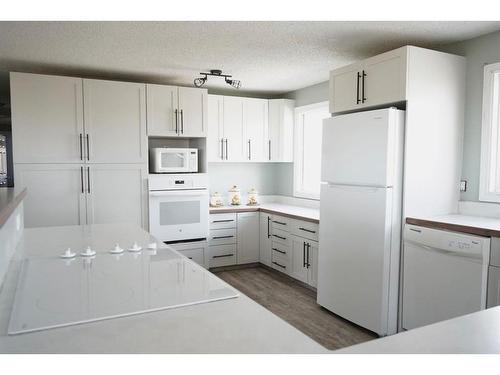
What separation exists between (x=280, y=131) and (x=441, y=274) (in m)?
3.01

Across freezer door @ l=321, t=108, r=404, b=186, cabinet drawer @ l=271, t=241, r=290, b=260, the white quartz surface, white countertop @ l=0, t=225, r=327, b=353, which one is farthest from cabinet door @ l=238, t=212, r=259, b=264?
white countertop @ l=0, t=225, r=327, b=353

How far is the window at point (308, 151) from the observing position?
4.96 meters

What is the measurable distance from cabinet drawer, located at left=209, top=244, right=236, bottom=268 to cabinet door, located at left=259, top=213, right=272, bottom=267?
13.7 inches

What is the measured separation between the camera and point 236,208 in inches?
190

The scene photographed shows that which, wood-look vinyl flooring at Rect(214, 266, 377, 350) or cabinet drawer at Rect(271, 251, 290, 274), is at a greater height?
cabinet drawer at Rect(271, 251, 290, 274)

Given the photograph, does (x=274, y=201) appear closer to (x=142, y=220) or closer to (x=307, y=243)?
(x=307, y=243)

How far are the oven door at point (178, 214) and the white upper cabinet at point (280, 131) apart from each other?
1.15 m

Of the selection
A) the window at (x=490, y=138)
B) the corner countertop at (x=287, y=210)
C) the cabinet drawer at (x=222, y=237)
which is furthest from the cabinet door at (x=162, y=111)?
the window at (x=490, y=138)

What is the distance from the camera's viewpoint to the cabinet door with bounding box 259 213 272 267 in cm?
474

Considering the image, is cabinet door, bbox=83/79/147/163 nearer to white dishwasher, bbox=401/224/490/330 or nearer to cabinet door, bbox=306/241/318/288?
cabinet door, bbox=306/241/318/288

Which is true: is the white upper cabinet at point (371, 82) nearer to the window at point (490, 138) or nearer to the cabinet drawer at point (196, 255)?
the window at point (490, 138)

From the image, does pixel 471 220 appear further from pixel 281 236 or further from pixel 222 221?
pixel 222 221

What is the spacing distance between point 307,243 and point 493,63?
2208 millimetres
